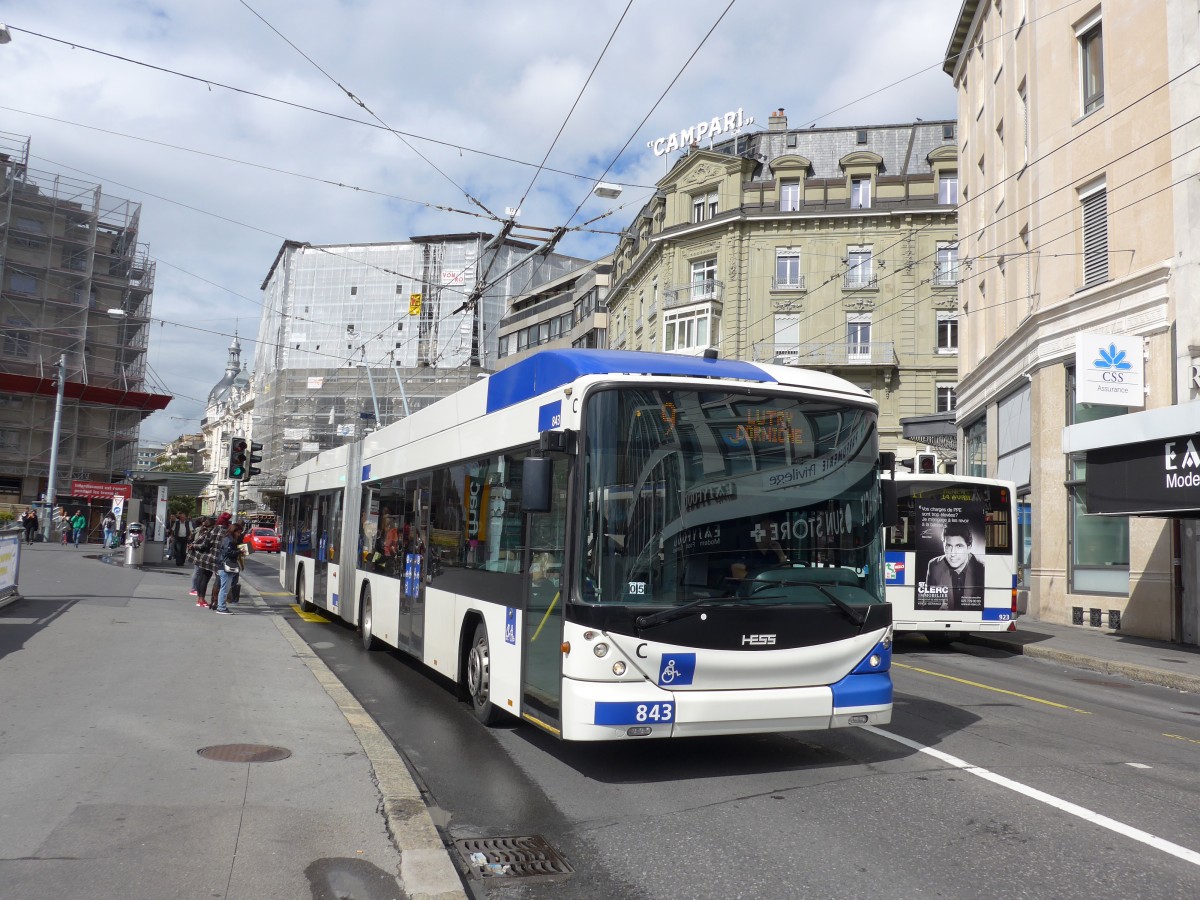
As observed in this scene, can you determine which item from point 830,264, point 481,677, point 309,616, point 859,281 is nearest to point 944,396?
point 859,281

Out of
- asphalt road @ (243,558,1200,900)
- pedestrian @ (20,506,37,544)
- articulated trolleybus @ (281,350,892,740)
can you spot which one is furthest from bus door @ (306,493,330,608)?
pedestrian @ (20,506,37,544)

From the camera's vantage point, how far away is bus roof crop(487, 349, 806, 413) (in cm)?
710

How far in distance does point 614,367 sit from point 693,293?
1594 inches

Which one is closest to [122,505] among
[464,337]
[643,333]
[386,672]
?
[643,333]

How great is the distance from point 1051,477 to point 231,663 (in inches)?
726

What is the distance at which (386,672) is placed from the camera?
12008mm

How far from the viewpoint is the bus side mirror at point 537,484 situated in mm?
6840

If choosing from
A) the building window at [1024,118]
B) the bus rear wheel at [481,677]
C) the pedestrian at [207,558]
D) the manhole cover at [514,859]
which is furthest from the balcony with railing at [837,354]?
the manhole cover at [514,859]

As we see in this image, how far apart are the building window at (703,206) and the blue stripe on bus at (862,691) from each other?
135 ft

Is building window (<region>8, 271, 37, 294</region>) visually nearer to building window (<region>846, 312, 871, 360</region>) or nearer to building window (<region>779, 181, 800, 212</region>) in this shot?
building window (<region>779, 181, 800, 212</region>)

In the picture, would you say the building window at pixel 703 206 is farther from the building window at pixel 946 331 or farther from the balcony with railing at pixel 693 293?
the building window at pixel 946 331

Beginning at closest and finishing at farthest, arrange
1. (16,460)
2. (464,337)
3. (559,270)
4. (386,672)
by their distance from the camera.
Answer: (386,672), (16,460), (464,337), (559,270)

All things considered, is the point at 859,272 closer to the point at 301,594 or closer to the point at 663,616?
the point at 301,594

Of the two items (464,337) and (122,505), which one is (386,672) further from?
(464,337)
